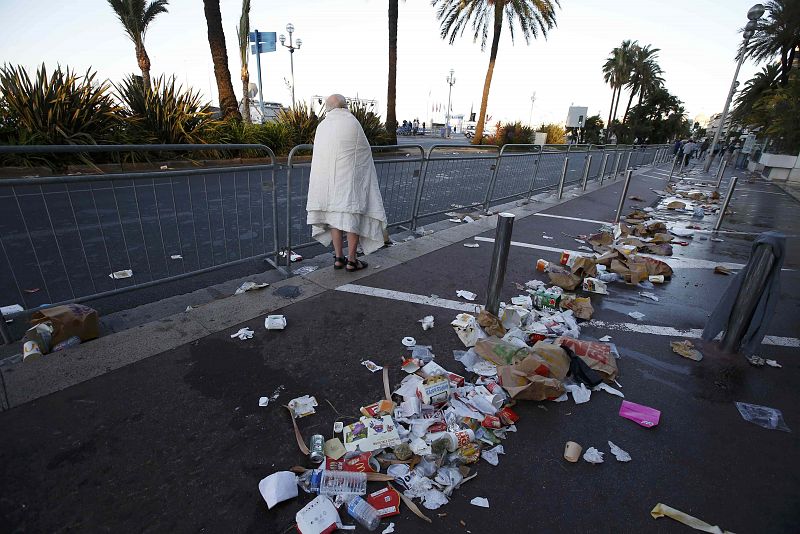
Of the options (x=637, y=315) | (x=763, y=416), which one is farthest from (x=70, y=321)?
(x=637, y=315)

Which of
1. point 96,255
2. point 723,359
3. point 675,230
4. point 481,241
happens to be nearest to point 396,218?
point 481,241

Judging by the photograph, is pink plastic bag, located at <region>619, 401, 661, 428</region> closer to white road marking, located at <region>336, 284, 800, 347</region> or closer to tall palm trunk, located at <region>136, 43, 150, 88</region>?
white road marking, located at <region>336, 284, 800, 347</region>

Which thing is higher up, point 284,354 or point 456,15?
point 456,15

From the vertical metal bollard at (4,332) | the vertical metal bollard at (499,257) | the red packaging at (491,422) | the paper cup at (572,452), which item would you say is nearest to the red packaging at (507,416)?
the red packaging at (491,422)

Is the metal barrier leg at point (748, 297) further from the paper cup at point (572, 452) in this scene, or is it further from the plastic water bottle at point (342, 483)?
the plastic water bottle at point (342, 483)

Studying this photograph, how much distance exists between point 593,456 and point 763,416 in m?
1.41

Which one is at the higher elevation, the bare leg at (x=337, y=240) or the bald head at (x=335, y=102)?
the bald head at (x=335, y=102)

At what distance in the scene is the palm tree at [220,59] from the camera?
11867 millimetres

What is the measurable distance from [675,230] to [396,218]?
18.4ft

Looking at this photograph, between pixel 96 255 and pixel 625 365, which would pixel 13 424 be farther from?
pixel 625 365

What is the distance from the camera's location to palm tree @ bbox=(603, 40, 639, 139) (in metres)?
52.1

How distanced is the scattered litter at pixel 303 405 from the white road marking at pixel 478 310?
164 cm

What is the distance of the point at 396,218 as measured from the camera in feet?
21.2

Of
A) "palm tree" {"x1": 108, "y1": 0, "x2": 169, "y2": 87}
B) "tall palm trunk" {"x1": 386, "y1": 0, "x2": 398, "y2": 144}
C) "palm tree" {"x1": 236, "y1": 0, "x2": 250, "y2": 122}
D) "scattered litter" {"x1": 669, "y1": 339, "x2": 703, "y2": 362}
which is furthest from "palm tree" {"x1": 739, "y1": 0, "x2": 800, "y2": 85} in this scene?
"palm tree" {"x1": 108, "y1": 0, "x2": 169, "y2": 87}
